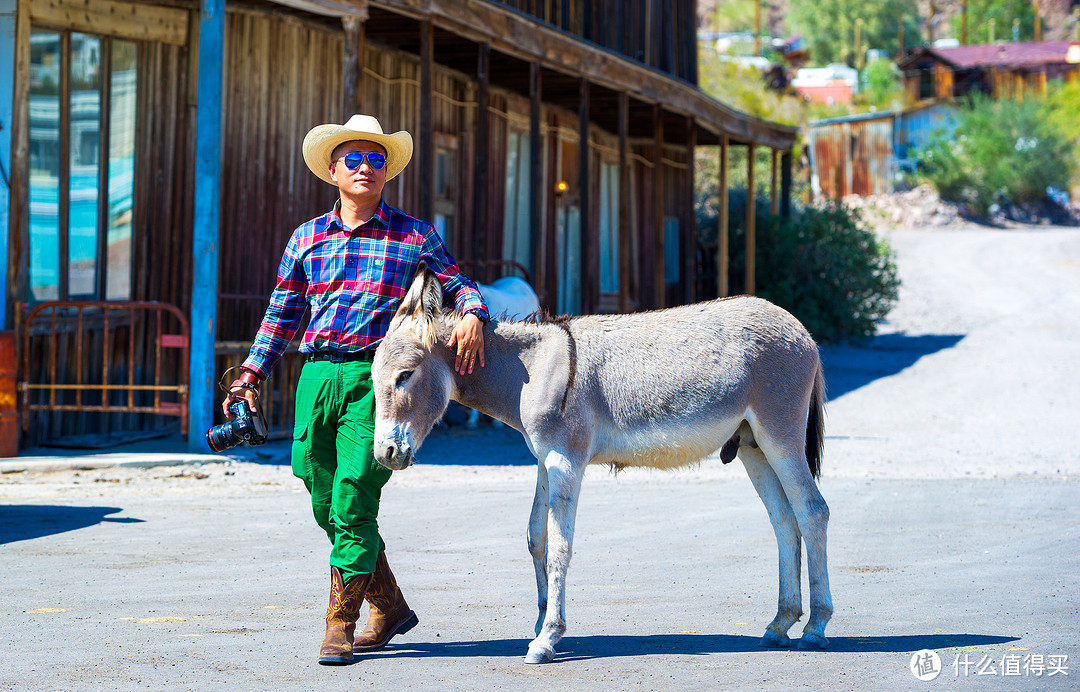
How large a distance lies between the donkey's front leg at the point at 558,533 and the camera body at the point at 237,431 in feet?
3.94

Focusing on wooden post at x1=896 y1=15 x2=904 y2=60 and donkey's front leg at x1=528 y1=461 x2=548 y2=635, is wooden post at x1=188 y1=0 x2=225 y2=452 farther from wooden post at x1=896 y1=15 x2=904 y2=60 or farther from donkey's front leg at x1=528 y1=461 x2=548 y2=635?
wooden post at x1=896 y1=15 x2=904 y2=60

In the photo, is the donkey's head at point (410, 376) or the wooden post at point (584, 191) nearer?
the donkey's head at point (410, 376)

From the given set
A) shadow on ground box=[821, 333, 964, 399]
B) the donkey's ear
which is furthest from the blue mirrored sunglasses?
shadow on ground box=[821, 333, 964, 399]

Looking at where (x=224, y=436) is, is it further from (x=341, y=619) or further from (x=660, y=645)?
(x=660, y=645)

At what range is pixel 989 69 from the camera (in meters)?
71.6

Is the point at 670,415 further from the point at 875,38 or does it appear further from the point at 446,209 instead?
the point at 875,38

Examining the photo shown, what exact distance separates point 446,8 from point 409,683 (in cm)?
927

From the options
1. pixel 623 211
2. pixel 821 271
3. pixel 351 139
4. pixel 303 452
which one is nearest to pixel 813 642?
pixel 303 452

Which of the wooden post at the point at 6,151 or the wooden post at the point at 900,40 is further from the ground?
the wooden post at the point at 900,40

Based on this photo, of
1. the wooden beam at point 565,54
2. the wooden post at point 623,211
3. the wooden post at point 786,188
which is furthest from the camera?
the wooden post at point 786,188

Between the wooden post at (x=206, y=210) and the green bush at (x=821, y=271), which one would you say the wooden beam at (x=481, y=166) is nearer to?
the wooden post at (x=206, y=210)

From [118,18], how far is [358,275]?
26.7 feet

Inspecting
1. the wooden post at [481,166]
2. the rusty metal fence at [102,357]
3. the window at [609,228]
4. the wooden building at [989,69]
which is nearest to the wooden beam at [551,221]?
the window at [609,228]

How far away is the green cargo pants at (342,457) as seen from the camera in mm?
4773
